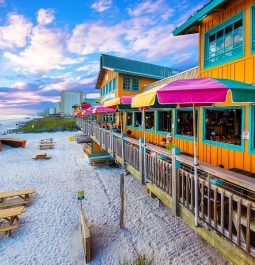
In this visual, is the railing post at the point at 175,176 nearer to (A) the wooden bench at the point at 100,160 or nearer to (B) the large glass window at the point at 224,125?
(B) the large glass window at the point at 224,125

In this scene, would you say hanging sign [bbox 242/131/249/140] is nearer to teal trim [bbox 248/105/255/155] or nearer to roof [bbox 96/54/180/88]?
teal trim [bbox 248/105/255/155]

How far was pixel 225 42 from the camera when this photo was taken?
6.83m

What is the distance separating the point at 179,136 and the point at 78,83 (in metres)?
90.2

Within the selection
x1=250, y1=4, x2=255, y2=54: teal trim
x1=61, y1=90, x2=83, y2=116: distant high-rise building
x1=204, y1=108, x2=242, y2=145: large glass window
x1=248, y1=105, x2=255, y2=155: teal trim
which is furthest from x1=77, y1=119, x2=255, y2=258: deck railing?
x1=61, y1=90, x2=83, y2=116: distant high-rise building

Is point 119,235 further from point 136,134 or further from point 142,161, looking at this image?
point 136,134

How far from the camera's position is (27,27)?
1850 cm

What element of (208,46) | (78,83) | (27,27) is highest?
(78,83)

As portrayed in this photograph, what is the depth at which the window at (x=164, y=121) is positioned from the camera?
1096 cm

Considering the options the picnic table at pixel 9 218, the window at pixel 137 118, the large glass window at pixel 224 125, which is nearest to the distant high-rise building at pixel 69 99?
the window at pixel 137 118

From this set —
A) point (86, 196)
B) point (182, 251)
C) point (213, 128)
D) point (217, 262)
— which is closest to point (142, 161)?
point (213, 128)

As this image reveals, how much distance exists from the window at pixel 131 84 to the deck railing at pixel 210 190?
1014 cm

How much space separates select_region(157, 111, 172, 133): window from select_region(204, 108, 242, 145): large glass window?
3.30 meters

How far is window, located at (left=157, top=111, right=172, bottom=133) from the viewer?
36.0ft

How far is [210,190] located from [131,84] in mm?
15057
